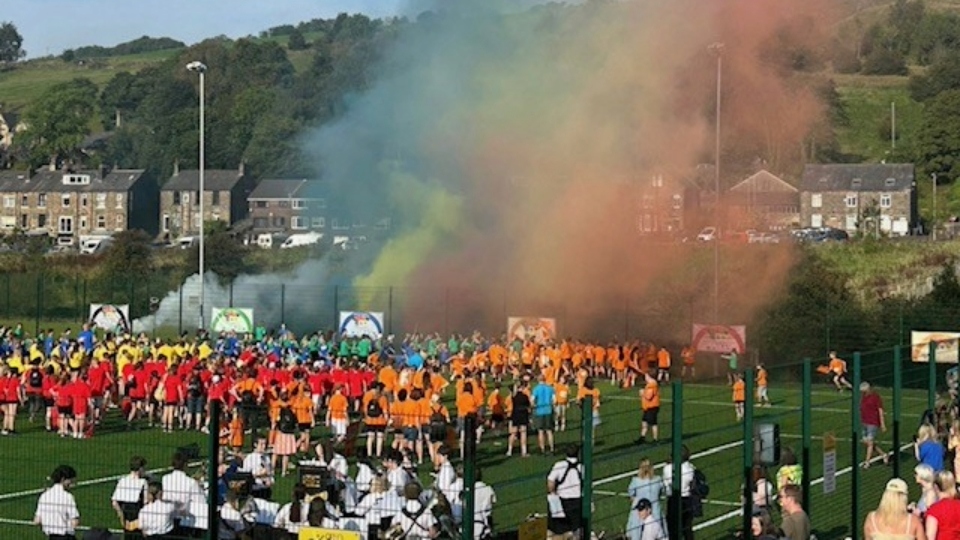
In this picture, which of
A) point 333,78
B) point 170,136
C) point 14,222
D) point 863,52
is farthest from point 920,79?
point 14,222

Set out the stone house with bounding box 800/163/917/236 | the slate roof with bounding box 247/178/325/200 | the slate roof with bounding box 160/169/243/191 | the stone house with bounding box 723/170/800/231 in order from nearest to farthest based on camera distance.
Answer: the stone house with bounding box 723/170/800/231
the stone house with bounding box 800/163/917/236
the slate roof with bounding box 247/178/325/200
the slate roof with bounding box 160/169/243/191

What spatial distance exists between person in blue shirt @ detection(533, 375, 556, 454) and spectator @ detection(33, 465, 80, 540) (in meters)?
12.7

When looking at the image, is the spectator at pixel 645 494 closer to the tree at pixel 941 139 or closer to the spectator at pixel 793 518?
the spectator at pixel 793 518

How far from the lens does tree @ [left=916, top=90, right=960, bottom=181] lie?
106 m

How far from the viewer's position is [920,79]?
130875mm

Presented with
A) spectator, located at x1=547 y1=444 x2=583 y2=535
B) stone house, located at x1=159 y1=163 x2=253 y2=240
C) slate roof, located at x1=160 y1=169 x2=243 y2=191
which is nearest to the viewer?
spectator, located at x1=547 y1=444 x2=583 y2=535

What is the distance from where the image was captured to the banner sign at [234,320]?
47.3 m

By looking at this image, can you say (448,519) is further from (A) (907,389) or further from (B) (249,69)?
(B) (249,69)

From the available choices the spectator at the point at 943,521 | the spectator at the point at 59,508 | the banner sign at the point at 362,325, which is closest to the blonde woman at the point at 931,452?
the spectator at the point at 943,521

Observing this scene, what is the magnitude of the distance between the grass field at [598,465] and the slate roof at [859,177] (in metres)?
69.7

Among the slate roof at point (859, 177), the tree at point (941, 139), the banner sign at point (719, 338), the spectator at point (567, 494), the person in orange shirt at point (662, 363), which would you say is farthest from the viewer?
the tree at point (941, 139)

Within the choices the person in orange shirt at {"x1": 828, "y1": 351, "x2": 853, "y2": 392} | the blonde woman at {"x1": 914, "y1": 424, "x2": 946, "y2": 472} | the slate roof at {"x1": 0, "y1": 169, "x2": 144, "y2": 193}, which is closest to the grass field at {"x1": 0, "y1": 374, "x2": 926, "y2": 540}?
the person in orange shirt at {"x1": 828, "y1": 351, "x2": 853, "y2": 392}

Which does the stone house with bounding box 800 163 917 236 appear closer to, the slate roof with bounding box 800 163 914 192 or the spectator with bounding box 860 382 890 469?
the slate roof with bounding box 800 163 914 192

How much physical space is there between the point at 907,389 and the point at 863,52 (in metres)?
119
